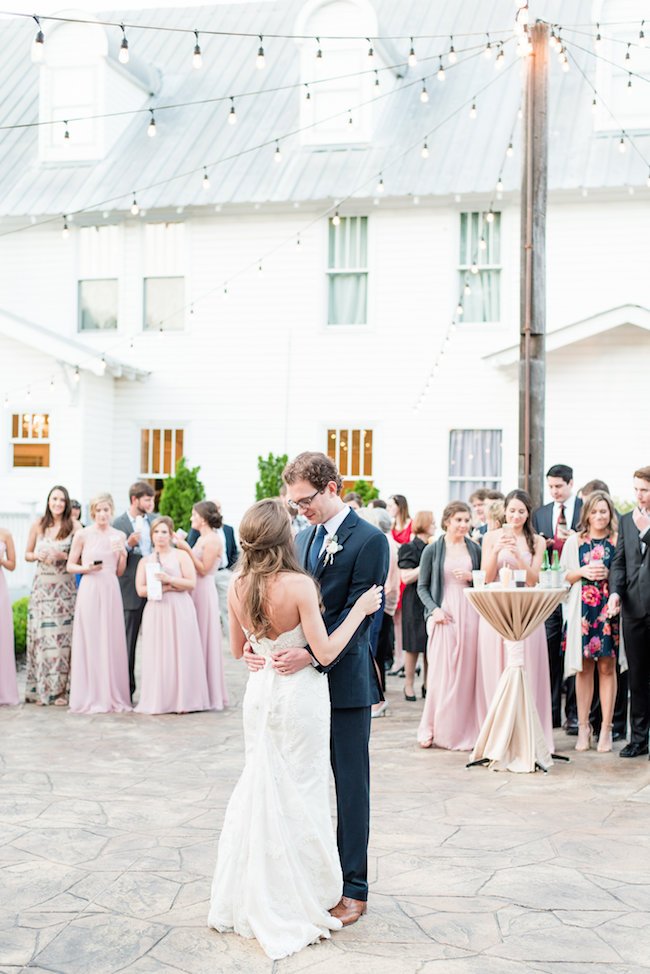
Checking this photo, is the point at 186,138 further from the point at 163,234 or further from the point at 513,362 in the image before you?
the point at 513,362

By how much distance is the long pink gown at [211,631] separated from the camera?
33.9 ft

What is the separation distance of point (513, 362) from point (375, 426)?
7.60ft

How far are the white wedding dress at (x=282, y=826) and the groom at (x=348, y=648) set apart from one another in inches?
4.4

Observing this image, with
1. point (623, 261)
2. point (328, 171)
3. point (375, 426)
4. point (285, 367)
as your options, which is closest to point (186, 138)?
point (328, 171)

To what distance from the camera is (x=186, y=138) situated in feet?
58.6

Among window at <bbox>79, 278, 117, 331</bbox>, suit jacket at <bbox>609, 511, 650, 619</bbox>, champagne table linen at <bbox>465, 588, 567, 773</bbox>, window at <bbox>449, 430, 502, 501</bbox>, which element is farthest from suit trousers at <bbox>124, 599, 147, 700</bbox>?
window at <bbox>79, 278, 117, 331</bbox>

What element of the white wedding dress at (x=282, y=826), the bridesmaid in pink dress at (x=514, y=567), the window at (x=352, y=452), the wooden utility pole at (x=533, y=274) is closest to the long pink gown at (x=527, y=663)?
→ the bridesmaid in pink dress at (x=514, y=567)

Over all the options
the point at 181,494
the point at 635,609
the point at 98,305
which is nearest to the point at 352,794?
the point at 635,609

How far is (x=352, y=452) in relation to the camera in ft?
54.6

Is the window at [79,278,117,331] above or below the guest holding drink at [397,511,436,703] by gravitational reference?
above

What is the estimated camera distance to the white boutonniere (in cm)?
472

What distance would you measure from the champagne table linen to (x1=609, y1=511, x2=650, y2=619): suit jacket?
1.66 feet

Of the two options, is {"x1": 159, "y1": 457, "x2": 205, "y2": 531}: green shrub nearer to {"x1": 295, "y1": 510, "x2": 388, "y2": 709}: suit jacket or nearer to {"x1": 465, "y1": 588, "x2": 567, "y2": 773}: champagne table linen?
{"x1": 465, "y1": 588, "x2": 567, "y2": 773}: champagne table linen

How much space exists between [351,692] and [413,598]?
6088 millimetres
